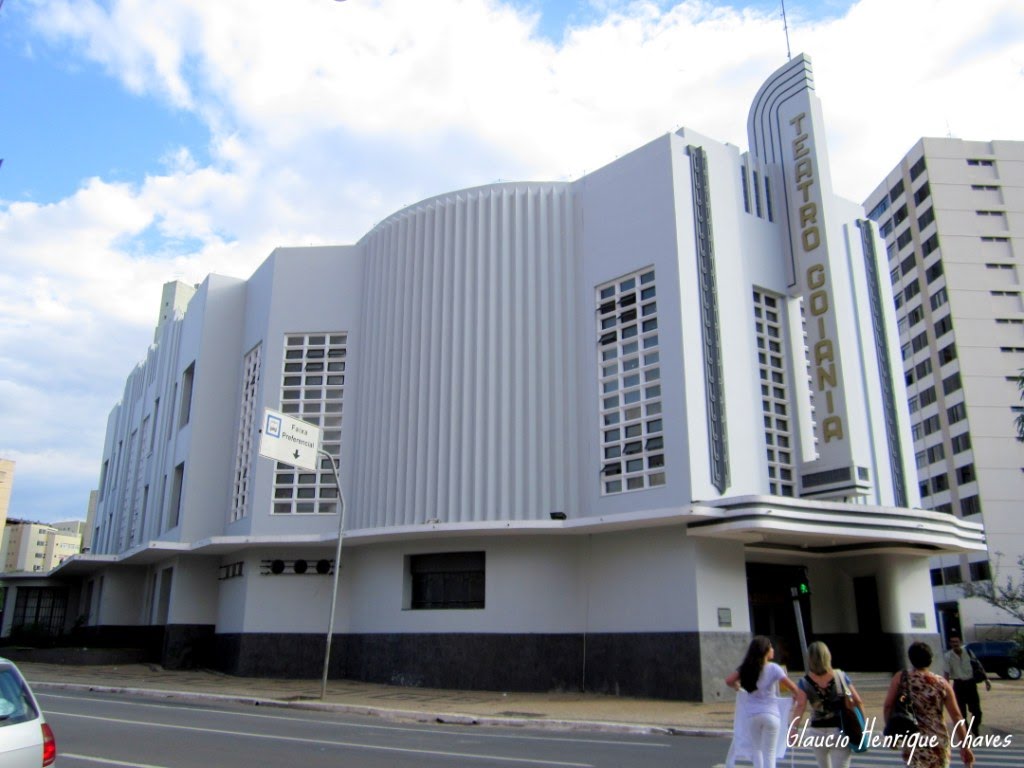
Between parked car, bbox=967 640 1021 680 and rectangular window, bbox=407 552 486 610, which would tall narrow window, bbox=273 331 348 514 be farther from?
parked car, bbox=967 640 1021 680

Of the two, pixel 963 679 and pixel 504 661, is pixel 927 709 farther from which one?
pixel 504 661

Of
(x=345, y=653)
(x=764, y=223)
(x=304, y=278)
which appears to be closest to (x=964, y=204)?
(x=764, y=223)

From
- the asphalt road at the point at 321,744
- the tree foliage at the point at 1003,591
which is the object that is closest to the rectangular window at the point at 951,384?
the tree foliage at the point at 1003,591

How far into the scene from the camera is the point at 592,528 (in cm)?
1952

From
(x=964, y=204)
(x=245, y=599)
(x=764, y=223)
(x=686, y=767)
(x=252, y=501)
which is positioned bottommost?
(x=686, y=767)

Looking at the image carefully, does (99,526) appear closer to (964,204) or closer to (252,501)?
(252,501)

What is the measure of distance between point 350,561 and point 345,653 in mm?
2419

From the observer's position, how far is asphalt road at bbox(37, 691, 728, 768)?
32.0ft

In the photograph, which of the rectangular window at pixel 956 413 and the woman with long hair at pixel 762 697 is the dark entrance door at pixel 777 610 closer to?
the woman with long hair at pixel 762 697

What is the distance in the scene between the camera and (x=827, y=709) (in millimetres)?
7184

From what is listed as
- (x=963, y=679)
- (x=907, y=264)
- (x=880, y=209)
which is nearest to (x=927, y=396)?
(x=907, y=264)

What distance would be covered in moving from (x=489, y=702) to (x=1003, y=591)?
35.1m

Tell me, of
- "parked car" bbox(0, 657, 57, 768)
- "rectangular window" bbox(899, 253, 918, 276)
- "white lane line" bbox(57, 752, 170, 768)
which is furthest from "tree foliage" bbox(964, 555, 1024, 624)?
"parked car" bbox(0, 657, 57, 768)

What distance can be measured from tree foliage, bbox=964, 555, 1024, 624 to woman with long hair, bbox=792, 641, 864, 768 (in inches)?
1424
